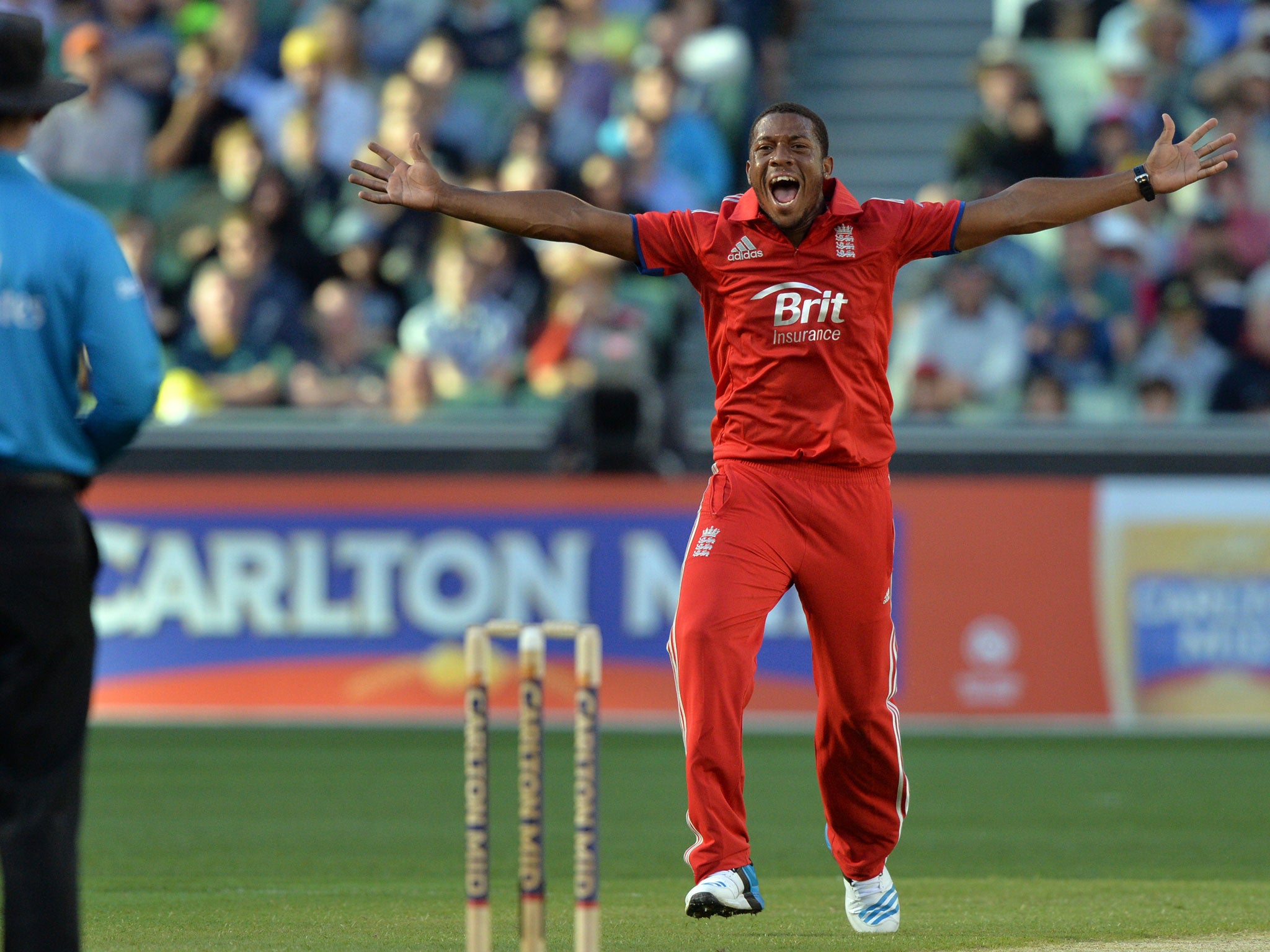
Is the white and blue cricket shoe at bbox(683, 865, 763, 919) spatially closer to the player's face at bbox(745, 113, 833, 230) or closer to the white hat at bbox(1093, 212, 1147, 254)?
the player's face at bbox(745, 113, 833, 230)

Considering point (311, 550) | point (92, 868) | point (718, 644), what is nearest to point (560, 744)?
point (311, 550)

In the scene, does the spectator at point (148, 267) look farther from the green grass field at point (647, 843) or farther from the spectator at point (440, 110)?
the green grass field at point (647, 843)

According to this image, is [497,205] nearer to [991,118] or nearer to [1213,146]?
[1213,146]

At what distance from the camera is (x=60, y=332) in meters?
4.21

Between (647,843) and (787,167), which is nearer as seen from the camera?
(787,167)

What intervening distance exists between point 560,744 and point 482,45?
6760 millimetres

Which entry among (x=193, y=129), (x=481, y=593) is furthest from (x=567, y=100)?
(x=481, y=593)

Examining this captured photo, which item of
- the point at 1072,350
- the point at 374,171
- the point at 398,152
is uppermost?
the point at 398,152

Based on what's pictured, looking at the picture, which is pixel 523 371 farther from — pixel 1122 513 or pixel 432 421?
pixel 1122 513

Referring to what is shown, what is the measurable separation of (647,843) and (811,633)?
2.32m

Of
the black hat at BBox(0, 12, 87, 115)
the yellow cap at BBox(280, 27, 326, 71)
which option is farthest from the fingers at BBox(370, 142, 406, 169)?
the yellow cap at BBox(280, 27, 326, 71)

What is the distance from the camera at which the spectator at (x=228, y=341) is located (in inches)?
549

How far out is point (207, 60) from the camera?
15.9 metres

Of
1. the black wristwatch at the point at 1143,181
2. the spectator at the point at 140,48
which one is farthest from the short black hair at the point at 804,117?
the spectator at the point at 140,48
